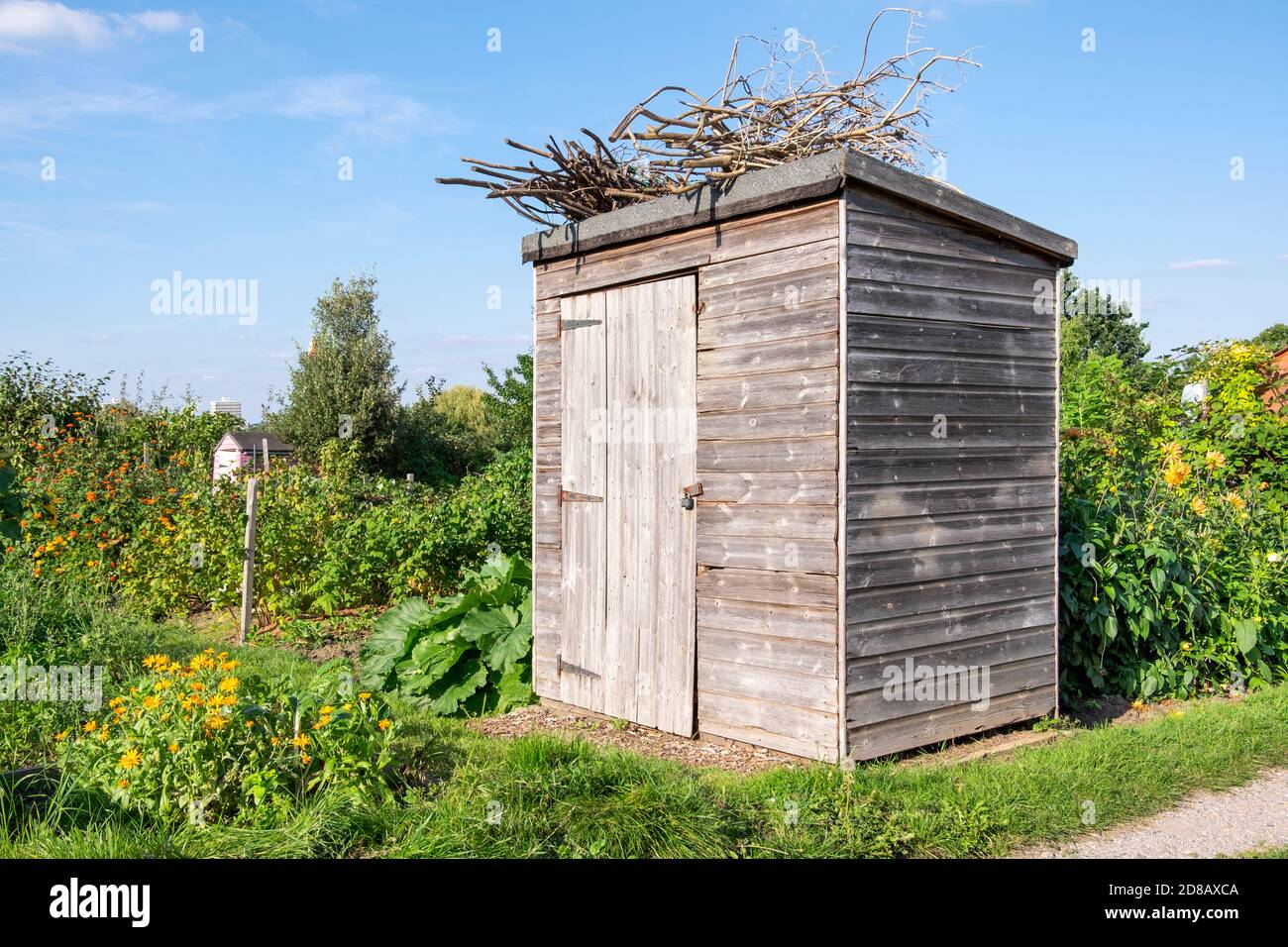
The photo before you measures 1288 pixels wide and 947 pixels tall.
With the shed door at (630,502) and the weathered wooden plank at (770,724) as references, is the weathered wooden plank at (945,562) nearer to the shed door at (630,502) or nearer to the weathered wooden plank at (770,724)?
the weathered wooden plank at (770,724)

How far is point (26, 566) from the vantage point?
9.04 m

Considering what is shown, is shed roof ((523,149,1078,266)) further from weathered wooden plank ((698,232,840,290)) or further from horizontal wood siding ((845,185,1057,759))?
weathered wooden plank ((698,232,840,290))

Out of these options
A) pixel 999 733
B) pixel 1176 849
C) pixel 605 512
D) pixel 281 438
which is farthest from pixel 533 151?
pixel 281 438

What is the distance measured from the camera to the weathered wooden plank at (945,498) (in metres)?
5.46

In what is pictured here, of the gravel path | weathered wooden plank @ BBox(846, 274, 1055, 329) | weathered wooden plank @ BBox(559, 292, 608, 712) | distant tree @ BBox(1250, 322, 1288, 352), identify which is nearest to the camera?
the gravel path

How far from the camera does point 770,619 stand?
5.66 metres

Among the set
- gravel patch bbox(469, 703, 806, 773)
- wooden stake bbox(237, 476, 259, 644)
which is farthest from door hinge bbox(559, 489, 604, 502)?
wooden stake bbox(237, 476, 259, 644)

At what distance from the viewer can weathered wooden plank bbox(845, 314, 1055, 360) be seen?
18.0ft

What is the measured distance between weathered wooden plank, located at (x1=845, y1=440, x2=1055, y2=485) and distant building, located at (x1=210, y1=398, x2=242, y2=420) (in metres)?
17.0

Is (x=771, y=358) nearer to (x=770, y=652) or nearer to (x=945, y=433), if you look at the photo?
(x=945, y=433)

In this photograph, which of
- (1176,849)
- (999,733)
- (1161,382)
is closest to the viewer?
(1176,849)
